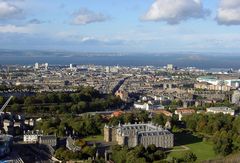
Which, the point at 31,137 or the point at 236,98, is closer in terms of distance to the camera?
the point at 31,137

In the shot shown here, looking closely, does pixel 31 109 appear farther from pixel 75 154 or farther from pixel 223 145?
pixel 223 145

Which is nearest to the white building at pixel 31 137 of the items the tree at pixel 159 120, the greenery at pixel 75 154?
the greenery at pixel 75 154

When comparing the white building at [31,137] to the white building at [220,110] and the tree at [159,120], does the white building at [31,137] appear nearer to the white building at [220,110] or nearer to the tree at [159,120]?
the tree at [159,120]

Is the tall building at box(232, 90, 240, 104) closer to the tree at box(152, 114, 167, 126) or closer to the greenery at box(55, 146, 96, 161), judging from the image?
the tree at box(152, 114, 167, 126)

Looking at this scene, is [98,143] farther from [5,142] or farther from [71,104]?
[71,104]

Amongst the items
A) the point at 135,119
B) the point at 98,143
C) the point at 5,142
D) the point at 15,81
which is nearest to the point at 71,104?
the point at 135,119

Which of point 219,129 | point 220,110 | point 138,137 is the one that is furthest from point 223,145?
point 220,110

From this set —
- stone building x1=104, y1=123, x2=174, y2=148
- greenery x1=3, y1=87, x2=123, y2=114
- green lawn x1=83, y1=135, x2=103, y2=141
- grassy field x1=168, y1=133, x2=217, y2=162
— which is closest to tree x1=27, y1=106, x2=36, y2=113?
greenery x1=3, y1=87, x2=123, y2=114

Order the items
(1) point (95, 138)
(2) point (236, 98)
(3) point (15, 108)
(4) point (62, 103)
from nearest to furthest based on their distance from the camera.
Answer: (1) point (95, 138)
(3) point (15, 108)
(4) point (62, 103)
(2) point (236, 98)
